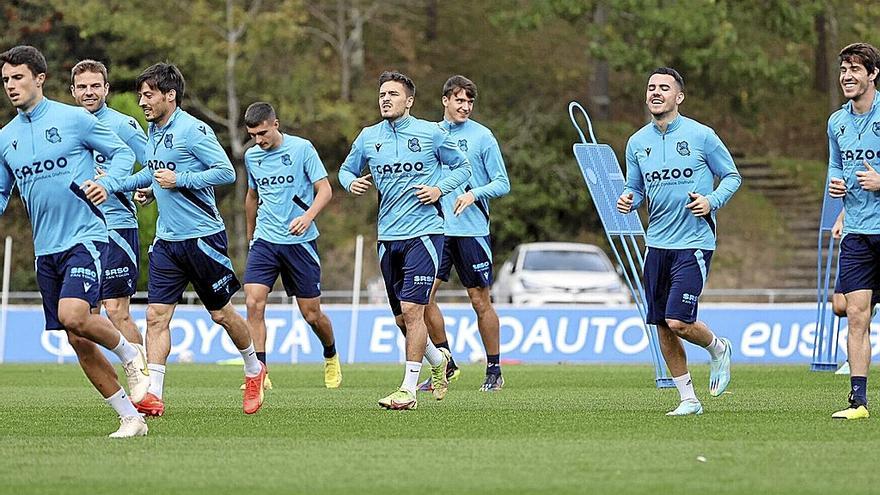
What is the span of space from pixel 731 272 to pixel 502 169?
2325 cm

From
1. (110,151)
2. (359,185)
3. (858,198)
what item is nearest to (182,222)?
(359,185)

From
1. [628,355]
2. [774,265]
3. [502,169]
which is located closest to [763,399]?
[502,169]

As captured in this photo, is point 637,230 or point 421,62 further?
point 421,62

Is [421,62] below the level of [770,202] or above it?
above

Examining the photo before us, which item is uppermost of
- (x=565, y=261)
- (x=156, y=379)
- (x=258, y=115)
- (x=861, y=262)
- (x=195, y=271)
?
(x=258, y=115)

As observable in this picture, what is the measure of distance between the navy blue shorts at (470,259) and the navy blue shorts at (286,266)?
4.01ft

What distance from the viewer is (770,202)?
3916 centimetres

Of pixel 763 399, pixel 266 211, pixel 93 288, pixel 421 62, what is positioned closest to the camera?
pixel 93 288

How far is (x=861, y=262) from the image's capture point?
35.4 feet

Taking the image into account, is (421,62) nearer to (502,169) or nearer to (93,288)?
(502,169)

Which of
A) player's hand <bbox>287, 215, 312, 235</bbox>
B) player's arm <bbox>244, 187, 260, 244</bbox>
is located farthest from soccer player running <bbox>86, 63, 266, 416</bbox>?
player's arm <bbox>244, 187, 260, 244</bbox>

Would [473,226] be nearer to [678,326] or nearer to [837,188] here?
[678,326]

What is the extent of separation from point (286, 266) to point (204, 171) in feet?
9.31

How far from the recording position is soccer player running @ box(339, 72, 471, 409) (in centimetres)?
1187
